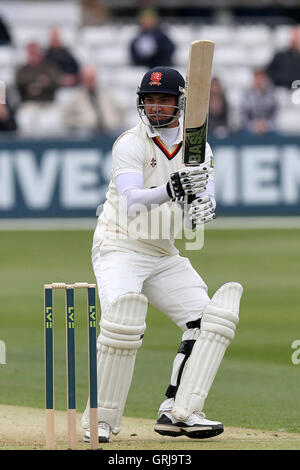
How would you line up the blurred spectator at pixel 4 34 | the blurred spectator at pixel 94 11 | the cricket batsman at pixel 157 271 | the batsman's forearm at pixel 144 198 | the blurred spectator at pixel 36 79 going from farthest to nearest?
1. the blurred spectator at pixel 94 11
2. the blurred spectator at pixel 4 34
3. the blurred spectator at pixel 36 79
4. the cricket batsman at pixel 157 271
5. the batsman's forearm at pixel 144 198

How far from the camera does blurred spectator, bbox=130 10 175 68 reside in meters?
18.6

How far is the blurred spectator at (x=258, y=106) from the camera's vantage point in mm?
17297

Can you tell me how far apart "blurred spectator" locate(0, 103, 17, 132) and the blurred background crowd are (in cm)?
2

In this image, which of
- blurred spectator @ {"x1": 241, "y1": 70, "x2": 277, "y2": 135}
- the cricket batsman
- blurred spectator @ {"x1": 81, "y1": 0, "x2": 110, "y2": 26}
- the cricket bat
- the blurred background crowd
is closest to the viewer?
the cricket bat

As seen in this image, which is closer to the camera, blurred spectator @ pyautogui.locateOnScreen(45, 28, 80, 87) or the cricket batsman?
the cricket batsman

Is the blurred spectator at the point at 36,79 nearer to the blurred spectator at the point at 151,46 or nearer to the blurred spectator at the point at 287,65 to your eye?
the blurred spectator at the point at 151,46

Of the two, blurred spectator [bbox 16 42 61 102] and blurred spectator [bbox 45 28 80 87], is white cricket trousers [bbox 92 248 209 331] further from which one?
blurred spectator [bbox 45 28 80 87]

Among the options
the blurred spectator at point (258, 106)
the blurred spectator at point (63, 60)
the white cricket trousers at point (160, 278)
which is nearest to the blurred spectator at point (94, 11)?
the blurred spectator at point (63, 60)

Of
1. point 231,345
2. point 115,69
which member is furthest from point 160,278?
point 115,69

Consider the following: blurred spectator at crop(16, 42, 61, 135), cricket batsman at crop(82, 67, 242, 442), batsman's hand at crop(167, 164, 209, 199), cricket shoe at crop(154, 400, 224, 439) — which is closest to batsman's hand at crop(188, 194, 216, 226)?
cricket batsman at crop(82, 67, 242, 442)

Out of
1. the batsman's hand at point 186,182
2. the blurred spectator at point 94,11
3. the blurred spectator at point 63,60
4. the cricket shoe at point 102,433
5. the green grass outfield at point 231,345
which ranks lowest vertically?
the green grass outfield at point 231,345

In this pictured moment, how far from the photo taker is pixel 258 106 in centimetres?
1741

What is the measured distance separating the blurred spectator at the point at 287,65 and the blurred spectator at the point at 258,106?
1.13 meters

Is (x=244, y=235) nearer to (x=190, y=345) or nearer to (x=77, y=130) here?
(x=77, y=130)
